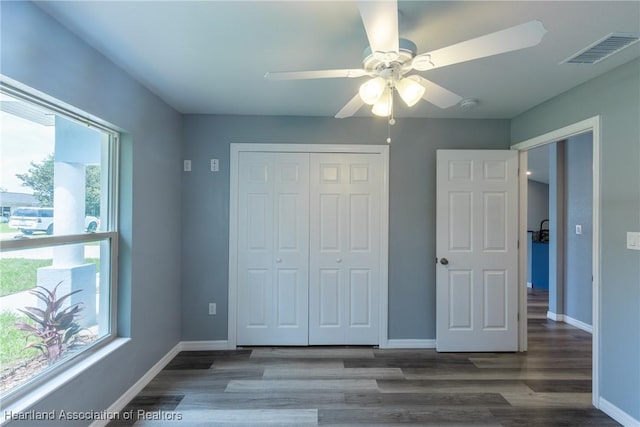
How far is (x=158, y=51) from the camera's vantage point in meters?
2.02

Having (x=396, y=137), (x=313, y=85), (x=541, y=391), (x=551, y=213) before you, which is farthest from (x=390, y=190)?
(x=551, y=213)

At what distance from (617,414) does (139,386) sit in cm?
339

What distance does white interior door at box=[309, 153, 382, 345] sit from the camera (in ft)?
10.9

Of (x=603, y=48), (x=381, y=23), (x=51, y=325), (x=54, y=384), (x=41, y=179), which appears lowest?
(x=54, y=384)

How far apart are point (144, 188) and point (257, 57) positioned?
1.38 metres

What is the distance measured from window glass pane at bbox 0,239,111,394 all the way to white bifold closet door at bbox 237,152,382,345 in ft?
4.27

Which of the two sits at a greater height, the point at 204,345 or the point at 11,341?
the point at 11,341

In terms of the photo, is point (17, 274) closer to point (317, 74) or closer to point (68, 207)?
point (68, 207)

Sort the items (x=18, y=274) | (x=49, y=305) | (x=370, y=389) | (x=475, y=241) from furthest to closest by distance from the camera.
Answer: (x=475, y=241), (x=370, y=389), (x=49, y=305), (x=18, y=274)

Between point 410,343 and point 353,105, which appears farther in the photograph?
point 410,343

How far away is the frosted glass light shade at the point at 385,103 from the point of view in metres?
1.77

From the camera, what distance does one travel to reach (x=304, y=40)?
1.87 metres

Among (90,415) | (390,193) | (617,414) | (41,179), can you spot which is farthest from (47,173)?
(617,414)

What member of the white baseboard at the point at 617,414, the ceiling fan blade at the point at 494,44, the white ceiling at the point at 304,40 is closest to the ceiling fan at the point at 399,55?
the ceiling fan blade at the point at 494,44
